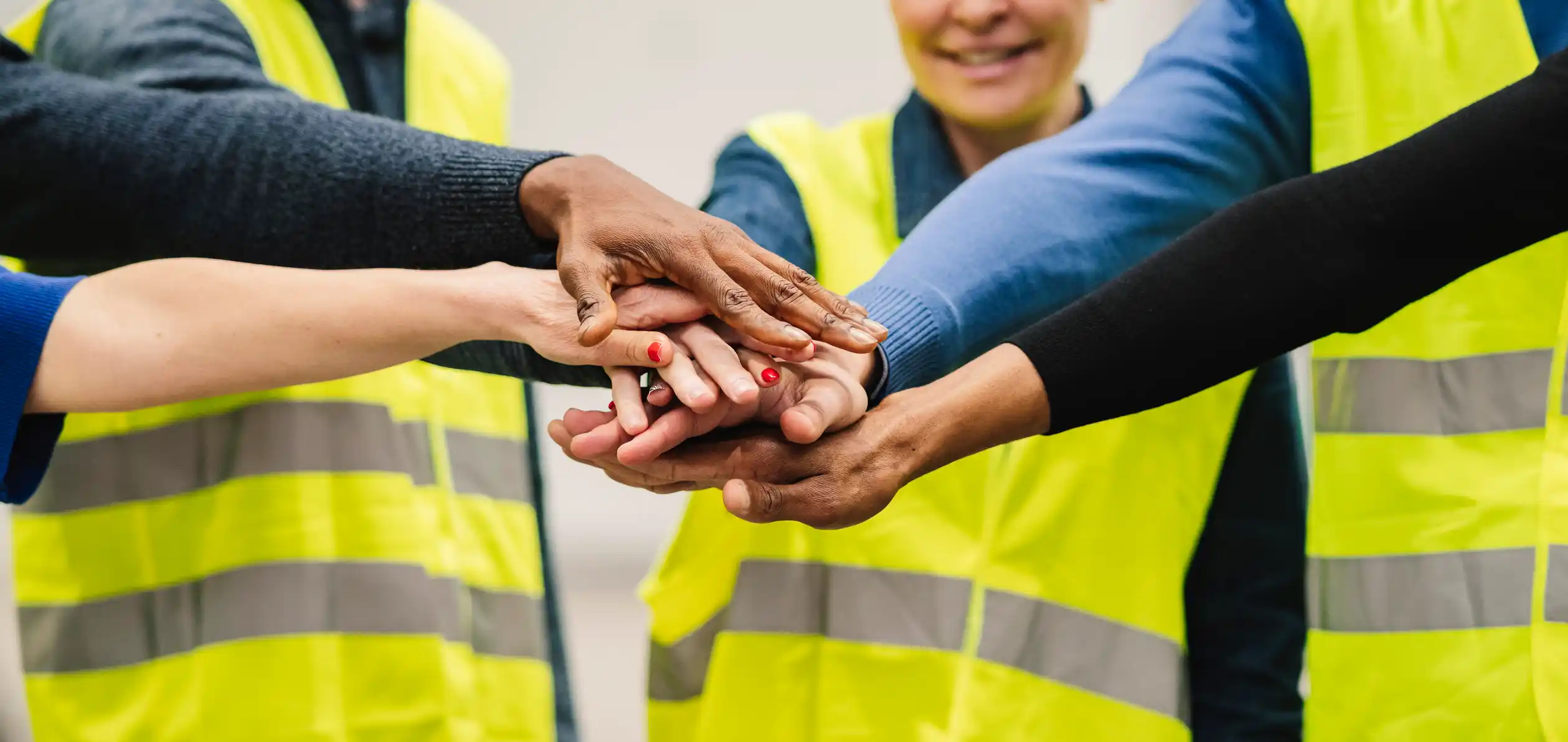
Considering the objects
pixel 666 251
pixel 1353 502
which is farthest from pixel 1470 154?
pixel 666 251

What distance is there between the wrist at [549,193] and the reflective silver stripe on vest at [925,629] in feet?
1.06

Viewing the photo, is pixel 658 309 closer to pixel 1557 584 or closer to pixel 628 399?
pixel 628 399

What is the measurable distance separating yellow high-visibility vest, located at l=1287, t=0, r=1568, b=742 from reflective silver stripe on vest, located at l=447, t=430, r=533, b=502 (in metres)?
0.63

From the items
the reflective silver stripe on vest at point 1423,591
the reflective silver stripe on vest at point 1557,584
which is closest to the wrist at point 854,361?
the reflective silver stripe on vest at point 1423,591

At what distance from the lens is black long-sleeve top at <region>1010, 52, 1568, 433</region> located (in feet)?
2.69

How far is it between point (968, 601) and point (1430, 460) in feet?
1.15

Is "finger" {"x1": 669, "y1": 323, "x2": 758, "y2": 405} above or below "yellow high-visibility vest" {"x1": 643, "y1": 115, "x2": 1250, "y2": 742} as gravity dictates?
above

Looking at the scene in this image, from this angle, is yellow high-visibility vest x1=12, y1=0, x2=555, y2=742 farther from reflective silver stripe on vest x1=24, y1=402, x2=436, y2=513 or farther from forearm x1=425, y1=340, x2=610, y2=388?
forearm x1=425, y1=340, x2=610, y2=388

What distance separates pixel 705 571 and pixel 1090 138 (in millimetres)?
457

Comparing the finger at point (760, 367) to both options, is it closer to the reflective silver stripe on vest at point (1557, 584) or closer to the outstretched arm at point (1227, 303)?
the outstretched arm at point (1227, 303)

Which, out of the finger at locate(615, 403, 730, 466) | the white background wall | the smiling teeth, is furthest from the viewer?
the white background wall

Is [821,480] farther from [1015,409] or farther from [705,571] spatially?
[705,571]

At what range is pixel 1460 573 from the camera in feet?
3.10

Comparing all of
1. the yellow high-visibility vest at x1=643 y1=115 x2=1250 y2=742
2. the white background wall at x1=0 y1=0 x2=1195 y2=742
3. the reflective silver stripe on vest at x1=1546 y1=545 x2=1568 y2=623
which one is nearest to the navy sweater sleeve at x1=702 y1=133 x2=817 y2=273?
the yellow high-visibility vest at x1=643 y1=115 x2=1250 y2=742
